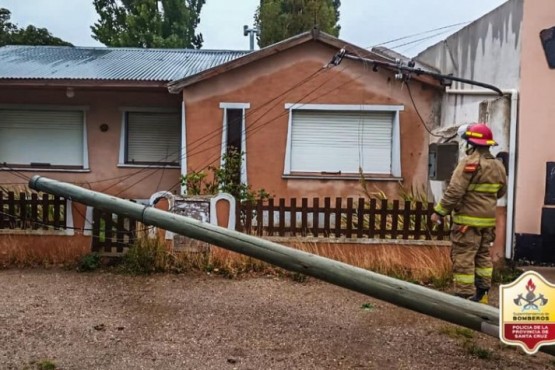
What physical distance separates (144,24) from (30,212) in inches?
814

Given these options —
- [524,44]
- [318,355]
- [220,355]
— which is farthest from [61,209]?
[524,44]

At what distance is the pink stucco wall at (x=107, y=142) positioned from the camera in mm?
10891

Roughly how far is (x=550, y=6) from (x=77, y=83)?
26.1 ft

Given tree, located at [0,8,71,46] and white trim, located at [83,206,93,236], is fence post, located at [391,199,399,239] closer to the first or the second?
white trim, located at [83,206,93,236]

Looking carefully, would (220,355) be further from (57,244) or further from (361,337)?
(57,244)

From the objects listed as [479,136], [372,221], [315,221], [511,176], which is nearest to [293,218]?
[315,221]

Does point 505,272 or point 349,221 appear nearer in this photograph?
point 505,272

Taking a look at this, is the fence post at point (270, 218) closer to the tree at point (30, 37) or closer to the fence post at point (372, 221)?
the fence post at point (372, 221)

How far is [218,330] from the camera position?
4535 mm

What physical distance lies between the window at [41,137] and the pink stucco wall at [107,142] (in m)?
0.24

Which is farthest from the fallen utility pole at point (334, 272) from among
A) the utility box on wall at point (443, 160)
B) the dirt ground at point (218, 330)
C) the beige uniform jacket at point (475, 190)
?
the utility box on wall at point (443, 160)

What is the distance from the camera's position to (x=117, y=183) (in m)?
10.9

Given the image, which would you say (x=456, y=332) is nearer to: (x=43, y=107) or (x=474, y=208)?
(x=474, y=208)

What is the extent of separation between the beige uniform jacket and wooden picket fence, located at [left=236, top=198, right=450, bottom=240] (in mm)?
1459
